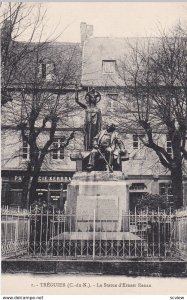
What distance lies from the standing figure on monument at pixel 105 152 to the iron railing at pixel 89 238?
147cm

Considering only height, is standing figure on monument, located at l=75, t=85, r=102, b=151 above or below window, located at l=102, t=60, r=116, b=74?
below

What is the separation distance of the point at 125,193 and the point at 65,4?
6608mm

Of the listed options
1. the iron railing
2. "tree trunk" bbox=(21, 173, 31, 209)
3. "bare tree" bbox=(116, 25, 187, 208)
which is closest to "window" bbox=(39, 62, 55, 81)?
"bare tree" bbox=(116, 25, 187, 208)

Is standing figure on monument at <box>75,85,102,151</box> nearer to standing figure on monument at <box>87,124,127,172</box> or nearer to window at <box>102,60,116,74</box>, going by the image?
standing figure on monument at <box>87,124,127,172</box>

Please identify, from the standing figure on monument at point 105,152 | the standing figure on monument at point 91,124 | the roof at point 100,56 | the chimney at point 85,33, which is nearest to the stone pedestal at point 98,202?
the standing figure on monument at point 105,152

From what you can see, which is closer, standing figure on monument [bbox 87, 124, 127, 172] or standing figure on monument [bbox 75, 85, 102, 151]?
standing figure on monument [bbox 87, 124, 127, 172]

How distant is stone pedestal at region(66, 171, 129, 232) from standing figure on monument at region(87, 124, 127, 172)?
31cm

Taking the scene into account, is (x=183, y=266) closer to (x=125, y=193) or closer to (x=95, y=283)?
(x=95, y=283)

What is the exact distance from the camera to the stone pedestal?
12211 millimetres

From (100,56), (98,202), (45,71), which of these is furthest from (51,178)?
(98,202)

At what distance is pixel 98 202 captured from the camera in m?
12.4

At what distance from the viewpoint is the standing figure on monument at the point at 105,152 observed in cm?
1298

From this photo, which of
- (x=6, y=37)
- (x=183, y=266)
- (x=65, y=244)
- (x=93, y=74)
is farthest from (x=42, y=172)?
(x=183, y=266)

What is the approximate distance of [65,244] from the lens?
1201cm
